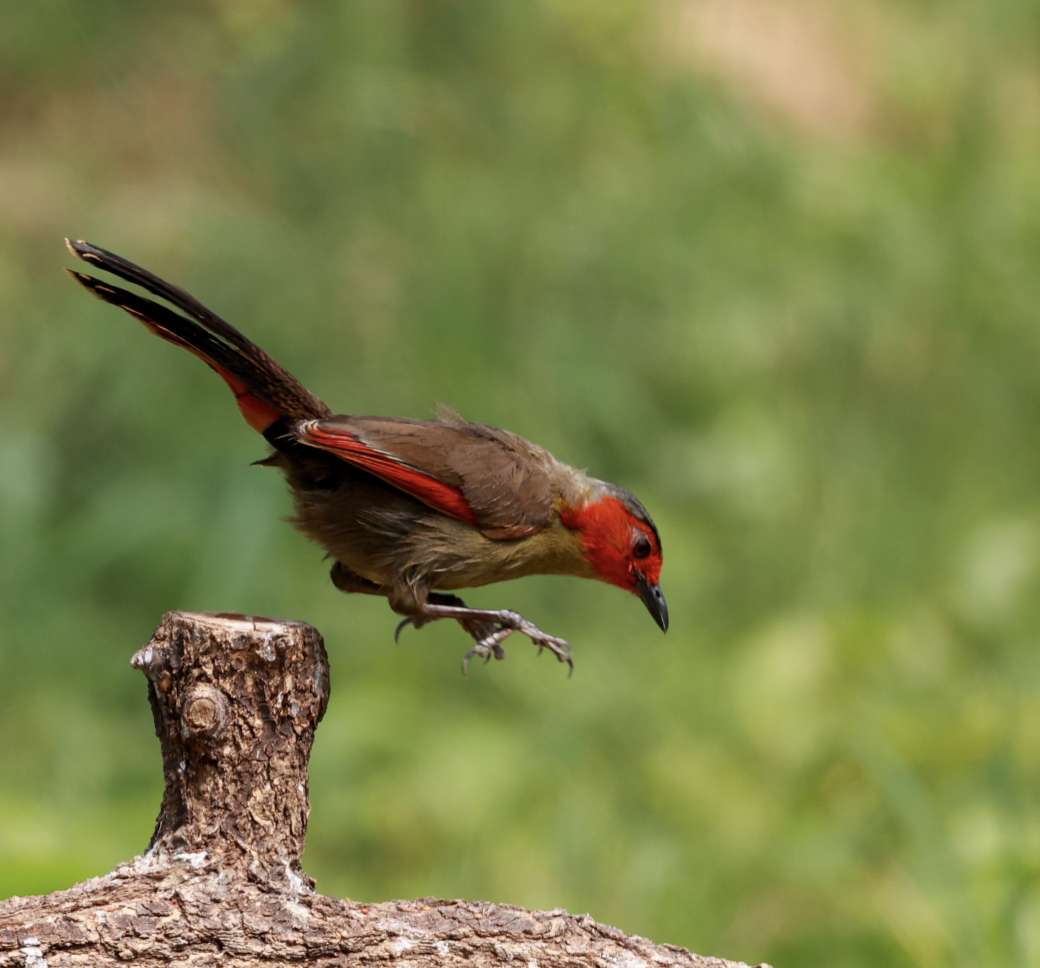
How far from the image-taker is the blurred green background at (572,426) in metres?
5.23

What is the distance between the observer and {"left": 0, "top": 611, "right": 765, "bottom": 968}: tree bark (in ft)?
7.90

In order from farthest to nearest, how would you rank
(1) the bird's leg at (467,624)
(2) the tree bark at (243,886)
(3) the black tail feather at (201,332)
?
(1) the bird's leg at (467,624), (3) the black tail feather at (201,332), (2) the tree bark at (243,886)

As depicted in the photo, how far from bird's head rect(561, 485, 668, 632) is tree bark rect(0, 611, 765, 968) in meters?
1.23

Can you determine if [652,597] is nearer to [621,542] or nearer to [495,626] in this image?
A: [621,542]

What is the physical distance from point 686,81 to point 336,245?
199 cm

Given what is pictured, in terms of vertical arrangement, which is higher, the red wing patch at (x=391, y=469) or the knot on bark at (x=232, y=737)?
the red wing patch at (x=391, y=469)

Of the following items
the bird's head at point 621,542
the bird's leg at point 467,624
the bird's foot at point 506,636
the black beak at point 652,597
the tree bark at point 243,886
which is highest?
the bird's head at point 621,542

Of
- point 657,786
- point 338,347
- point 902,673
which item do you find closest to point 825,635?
point 902,673

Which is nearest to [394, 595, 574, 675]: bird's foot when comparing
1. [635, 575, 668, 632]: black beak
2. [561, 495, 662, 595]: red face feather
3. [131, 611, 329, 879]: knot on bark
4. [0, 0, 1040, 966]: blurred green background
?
[561, 495, 662, 595]: red face feather

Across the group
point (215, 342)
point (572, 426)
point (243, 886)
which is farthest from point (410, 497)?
point (572, 426)

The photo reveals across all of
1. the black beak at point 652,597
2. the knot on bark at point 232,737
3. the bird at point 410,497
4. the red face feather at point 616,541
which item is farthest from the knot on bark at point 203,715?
the black beak at point 652,597

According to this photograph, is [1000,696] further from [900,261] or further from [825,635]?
[900,261]

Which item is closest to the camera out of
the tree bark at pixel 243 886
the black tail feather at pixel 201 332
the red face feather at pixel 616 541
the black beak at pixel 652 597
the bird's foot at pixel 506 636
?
the tree bark at pixel 243 886

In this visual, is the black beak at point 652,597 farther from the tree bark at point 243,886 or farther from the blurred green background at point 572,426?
the tree bark at point 243,886
